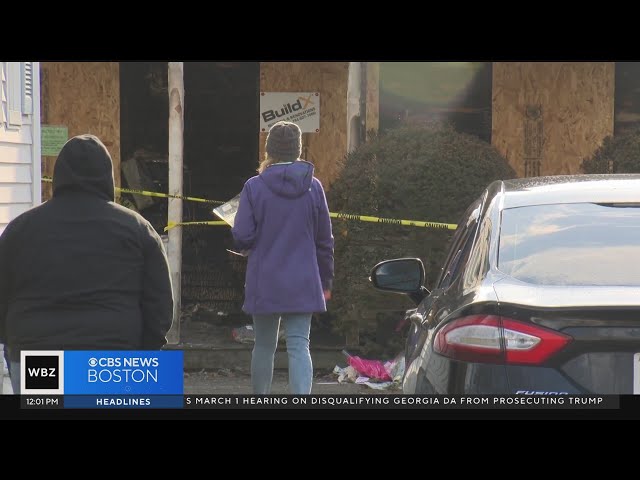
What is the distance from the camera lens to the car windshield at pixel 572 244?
4.00 m

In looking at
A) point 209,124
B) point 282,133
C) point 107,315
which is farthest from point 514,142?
point 107,315

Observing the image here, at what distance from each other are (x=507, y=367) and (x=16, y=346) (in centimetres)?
207

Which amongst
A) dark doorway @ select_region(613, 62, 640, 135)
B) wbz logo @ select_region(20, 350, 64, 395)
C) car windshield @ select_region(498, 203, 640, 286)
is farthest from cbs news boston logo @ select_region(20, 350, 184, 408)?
dark doorway @ select_region(613, 62, 640, 135)

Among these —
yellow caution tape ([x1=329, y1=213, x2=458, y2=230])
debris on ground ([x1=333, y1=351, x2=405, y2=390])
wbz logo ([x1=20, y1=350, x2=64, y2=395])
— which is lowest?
debris on ground ([x1=333, y1=351, x2=405, y2=390])

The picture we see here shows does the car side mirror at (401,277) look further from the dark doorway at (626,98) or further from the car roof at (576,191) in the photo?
the dark doorway at (626,98)

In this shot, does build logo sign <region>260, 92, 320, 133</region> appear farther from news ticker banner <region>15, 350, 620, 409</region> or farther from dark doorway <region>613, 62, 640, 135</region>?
news ticker banner <region>15, 350, 620, 409</region>

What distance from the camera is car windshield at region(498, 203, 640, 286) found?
4.00 meters

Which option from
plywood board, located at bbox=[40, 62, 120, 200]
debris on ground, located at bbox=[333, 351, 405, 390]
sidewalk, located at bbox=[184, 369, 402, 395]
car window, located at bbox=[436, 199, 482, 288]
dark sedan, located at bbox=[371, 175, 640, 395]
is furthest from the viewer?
plywood board, located at bbox=[40, 62, 120, 200]

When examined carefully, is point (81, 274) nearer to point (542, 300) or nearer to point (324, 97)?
point (542, 300)

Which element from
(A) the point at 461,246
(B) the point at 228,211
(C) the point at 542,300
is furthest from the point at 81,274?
(B) the point at 228,211

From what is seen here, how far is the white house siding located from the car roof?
496 cm

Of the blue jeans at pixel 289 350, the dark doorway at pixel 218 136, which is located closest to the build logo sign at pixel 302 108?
the dark doorway at pixel 218 136

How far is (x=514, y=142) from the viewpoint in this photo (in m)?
12.4

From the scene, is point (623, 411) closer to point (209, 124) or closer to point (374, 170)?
point (374, 170)
